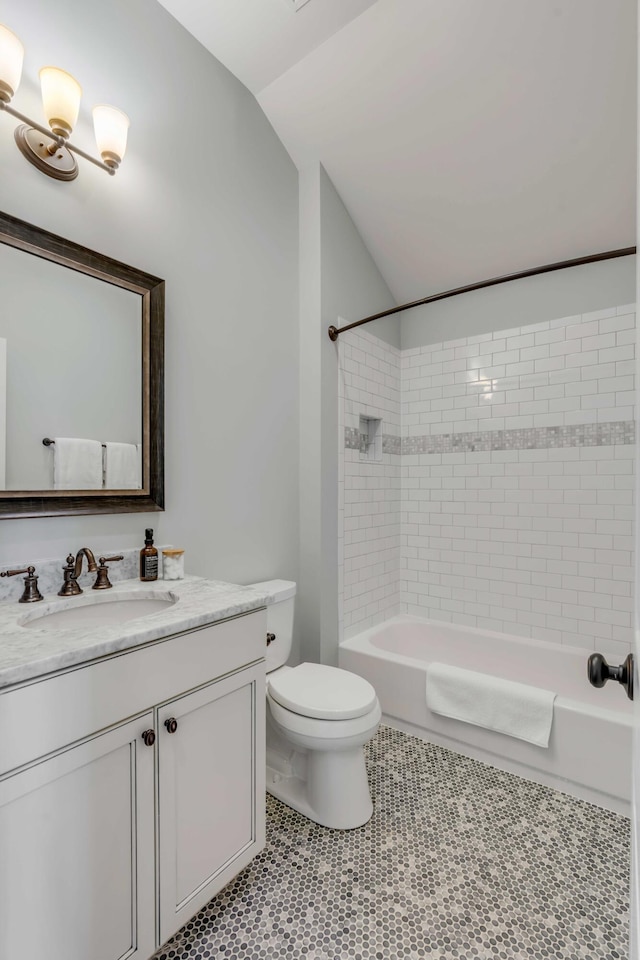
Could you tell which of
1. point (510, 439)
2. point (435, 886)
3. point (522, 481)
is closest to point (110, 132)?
point (510, 439)

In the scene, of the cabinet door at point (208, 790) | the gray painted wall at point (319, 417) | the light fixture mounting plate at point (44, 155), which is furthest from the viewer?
the gray painted wall at point (319, 417)

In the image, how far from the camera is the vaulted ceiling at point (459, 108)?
183 cm

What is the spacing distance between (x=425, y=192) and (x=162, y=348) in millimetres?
1673

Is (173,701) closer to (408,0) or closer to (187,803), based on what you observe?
(187,803)

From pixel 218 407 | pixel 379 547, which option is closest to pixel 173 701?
pixel 218 407

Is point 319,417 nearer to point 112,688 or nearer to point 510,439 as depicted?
point 510,439

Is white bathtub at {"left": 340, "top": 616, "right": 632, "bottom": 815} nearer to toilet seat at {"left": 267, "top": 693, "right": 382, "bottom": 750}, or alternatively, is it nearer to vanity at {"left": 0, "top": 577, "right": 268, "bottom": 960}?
toilet seat at {"left": 267, "top": 693, "right": 382, "bottom": 750}

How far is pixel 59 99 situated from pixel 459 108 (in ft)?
5.44

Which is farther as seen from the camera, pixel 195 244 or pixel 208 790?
pixel 195 244

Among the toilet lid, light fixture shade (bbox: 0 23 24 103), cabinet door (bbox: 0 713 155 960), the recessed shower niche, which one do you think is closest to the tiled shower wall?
the recessed shower niche

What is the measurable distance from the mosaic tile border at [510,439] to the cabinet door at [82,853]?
1.90 meters

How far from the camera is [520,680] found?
2.60m

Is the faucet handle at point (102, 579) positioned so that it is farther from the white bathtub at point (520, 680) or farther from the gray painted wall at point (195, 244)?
the white bathtub at point (520, 680)

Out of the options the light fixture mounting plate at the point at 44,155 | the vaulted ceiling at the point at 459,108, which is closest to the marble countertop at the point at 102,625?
the light fixture mounting plate at the point at 44,155
